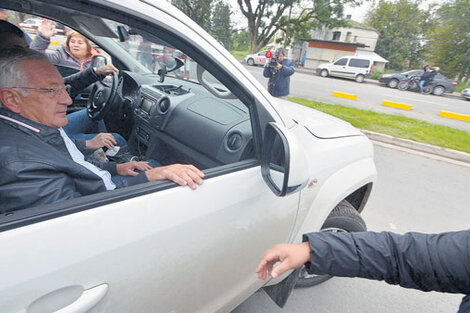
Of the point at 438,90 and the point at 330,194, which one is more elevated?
the point at 438,90

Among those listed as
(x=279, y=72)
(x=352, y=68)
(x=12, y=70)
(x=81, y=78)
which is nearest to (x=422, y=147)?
(x=279, y=72)

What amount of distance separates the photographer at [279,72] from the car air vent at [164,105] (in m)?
4.33

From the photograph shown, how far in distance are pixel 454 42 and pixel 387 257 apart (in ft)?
116

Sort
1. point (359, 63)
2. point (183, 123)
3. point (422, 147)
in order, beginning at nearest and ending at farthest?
1. point (183, 123)
2. point (422, 147)
3. point (359, 63)

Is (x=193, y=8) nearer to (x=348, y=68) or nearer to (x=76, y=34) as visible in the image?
(x=76, y=34)

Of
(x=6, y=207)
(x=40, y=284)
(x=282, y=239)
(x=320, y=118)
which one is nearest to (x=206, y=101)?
(x=320, y=118)

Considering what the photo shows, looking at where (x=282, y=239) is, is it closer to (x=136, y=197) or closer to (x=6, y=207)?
(x=136, y=197)

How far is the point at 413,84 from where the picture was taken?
17750 millimetres

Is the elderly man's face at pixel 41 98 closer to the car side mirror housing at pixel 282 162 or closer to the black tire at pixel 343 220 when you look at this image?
the car side mirror housing at pixel 282 162

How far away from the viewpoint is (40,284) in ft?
2.52

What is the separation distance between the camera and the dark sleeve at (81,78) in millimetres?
2641

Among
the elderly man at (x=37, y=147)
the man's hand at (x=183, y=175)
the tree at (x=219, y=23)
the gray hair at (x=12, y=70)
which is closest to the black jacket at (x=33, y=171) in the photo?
the elderly man at (x=37, y=147)

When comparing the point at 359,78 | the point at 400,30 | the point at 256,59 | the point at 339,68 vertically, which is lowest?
the point at 359,78

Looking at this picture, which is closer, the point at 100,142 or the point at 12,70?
the point at 12,70
